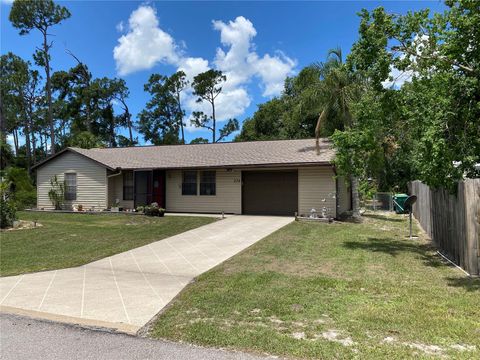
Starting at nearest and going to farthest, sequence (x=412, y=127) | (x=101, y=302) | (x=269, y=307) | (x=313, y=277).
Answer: (x=269, y=307)
(x=101, y=302)
(x=313, y=277)
(x=412, y=127)

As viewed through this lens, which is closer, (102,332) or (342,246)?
(102,332)

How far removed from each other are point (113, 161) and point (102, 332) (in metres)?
17.6

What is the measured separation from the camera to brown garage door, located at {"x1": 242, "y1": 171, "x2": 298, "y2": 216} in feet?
57.5

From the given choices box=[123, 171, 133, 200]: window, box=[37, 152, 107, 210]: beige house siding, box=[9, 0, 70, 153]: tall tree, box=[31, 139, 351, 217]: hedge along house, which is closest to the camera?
box=[31, 139, 351, 217]: hedge along house

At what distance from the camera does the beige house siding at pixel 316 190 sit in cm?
1628

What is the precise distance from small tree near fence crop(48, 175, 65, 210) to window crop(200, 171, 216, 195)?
782 centimetres

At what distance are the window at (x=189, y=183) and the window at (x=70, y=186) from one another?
19.9 ft

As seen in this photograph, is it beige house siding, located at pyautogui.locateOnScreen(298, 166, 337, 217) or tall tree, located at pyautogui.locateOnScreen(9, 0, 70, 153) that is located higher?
tall tree, located at pyautogui.locateOnScreen(9, 0, 70, 153)

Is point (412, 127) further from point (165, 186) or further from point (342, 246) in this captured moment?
point (165, 186)

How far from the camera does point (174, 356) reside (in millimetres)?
3740

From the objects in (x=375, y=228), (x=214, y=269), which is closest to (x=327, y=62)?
(x=375, y=228)

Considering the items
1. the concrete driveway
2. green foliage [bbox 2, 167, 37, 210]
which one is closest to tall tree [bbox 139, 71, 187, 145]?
green foliage [bbox 2, 167, 37, 210]

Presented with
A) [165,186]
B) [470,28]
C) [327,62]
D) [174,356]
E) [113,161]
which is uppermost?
[327,62]

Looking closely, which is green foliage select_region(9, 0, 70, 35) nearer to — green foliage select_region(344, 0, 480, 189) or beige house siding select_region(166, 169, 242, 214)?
beige house siding select_region(166, 169, 242, 214)
